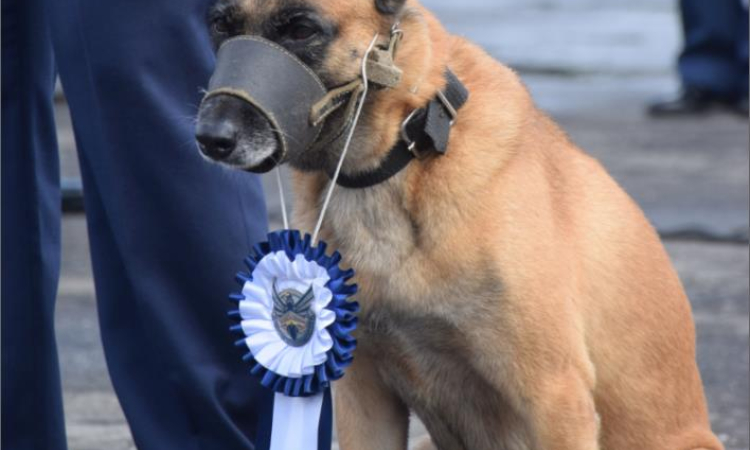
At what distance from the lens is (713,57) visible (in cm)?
823

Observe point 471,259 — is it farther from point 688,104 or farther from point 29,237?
point 688,104

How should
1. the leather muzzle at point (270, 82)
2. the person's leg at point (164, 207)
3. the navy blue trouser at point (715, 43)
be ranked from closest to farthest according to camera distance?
the leather muzzle at point (270, 82)
the person's leg at point (164, 207)
the navy blue trouser at point (715, 43)

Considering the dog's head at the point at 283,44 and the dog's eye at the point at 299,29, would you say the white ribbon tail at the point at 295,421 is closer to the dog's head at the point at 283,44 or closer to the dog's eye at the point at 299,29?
the dog's head at the point at 283,44

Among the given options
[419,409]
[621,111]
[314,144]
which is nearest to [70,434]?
[419,409]

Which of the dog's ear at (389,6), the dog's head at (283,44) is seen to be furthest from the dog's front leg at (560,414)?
the dog's ear at (389,6)

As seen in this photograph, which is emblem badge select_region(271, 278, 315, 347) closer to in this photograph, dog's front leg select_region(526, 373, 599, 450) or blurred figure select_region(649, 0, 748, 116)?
dog's front leg select_region(526, 373, 599, 450)

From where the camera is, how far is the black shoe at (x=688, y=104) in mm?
7898

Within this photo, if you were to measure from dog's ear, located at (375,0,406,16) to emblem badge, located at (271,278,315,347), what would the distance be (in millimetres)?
514

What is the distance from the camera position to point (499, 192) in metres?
2.96

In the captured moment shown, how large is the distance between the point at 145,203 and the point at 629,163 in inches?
160

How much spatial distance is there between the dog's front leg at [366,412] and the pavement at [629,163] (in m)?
0.84

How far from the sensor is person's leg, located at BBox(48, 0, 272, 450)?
305 centimetres

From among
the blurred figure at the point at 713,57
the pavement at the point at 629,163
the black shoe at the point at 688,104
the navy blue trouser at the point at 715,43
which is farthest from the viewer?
the navy blue trouser at the point at 715,43

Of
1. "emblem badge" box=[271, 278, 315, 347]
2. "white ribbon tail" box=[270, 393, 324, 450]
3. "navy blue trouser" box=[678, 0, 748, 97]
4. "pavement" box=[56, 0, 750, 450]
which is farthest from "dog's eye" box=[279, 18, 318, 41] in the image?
"navy blue trouser" box=[678, 0, 748, 97]
